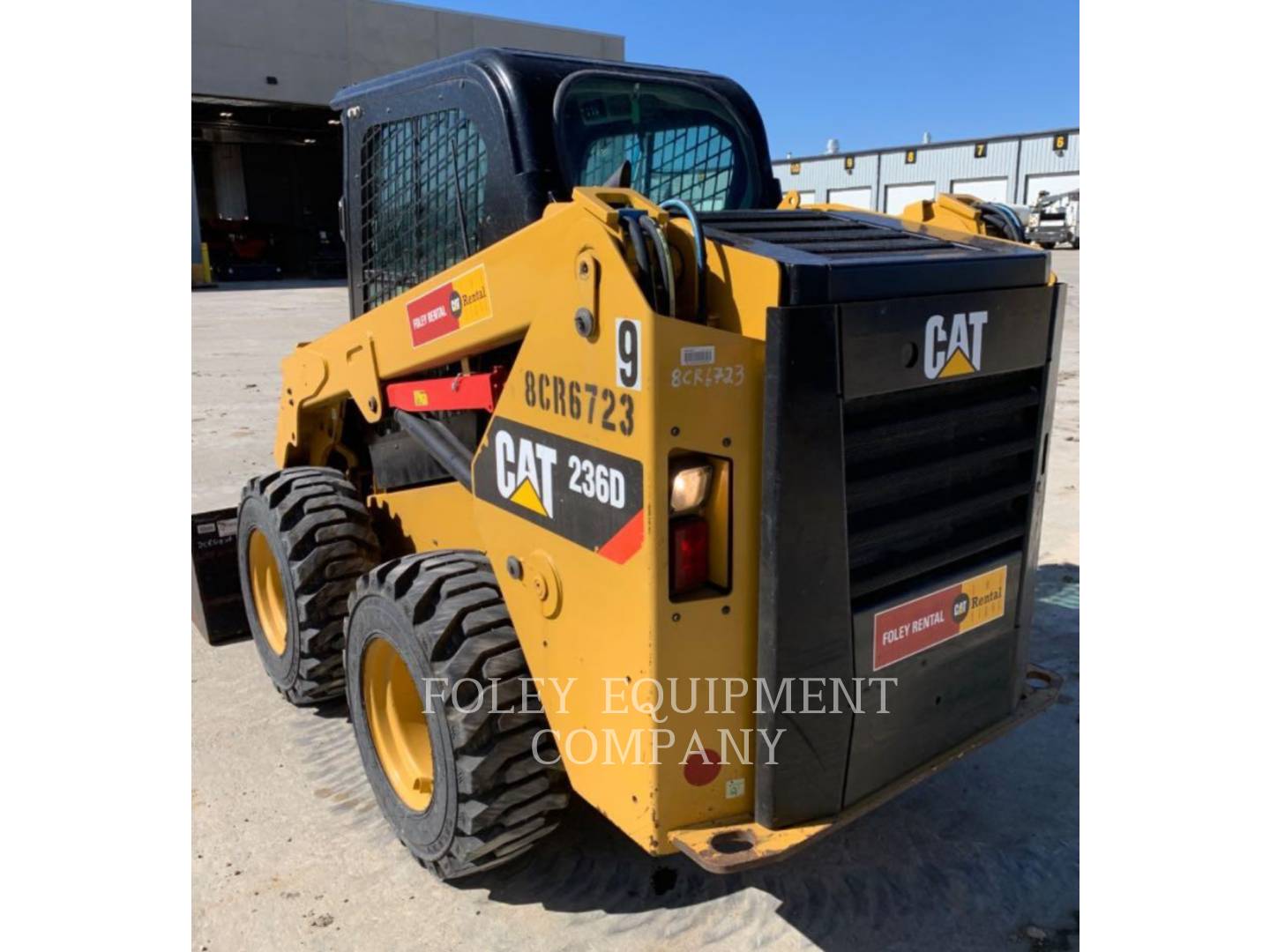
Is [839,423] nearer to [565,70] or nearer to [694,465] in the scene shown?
[694,465]

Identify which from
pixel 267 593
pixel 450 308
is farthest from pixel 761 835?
pixel 267 593

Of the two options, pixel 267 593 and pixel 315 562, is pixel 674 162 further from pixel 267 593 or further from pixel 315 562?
pixel 267 593

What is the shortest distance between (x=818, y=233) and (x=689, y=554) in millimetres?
986

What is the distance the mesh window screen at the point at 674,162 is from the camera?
299cm

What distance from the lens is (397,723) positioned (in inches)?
119

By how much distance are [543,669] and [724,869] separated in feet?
2.26

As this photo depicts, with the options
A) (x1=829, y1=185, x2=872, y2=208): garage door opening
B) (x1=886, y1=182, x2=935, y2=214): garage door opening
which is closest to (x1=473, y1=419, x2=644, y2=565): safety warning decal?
(x1=886, y1=182, x2=935, y2=214): garage door opening

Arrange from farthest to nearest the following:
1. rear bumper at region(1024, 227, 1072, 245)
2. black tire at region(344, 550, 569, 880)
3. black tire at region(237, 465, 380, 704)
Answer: rear bumper at region(1024, 227, 1072, 245), black tire at region(237, 465, 380, 704), black tire at region(344, 550, 569, 880)

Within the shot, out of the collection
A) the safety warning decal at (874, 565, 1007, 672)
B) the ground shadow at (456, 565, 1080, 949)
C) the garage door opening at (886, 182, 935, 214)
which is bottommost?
the ground shadow at (456, 565, 1080, 949)

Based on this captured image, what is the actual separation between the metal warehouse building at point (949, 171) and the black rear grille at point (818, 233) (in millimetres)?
40819

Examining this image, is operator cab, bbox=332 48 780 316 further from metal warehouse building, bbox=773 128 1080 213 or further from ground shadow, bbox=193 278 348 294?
metal warehouse building, bbox=773 128 1080 213

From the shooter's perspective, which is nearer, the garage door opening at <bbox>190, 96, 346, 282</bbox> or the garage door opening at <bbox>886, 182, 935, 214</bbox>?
the garage door opening at <bbox>190, 96, 346, 282</bbox>

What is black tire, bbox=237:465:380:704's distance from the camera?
138 inches

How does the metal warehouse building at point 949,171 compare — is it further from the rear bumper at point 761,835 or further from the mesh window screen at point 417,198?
the rear bumper at point 761,835
